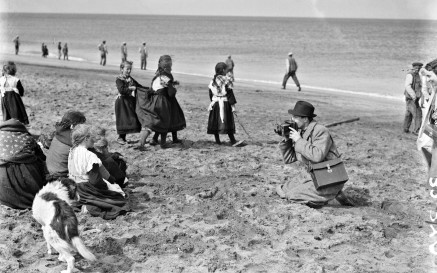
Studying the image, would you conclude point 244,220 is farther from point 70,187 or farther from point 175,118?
point 175,118

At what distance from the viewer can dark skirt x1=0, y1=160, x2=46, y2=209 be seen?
6.27 meters

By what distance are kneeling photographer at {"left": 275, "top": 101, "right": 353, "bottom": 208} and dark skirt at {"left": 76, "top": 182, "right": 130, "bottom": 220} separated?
221cm

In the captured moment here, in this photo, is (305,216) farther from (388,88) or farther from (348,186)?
(388,88)

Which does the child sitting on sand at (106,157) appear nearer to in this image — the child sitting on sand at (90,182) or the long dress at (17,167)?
the child sitting on sand at (90,182)

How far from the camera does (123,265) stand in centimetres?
503

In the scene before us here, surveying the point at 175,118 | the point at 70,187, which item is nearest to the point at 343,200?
the point at 70,187

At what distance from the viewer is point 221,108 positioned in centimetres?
940

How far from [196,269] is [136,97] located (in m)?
5.03

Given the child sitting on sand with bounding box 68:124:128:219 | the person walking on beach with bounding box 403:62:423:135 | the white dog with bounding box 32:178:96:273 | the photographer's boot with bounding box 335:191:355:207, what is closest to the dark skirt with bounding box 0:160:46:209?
the child sitting on sand with bounding box 68:124:128:219

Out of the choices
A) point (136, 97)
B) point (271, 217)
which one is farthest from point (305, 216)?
point (136, 97)

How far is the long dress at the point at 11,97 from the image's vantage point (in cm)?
1047

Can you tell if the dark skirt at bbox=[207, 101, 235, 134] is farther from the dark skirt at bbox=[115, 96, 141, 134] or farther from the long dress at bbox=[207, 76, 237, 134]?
the dark skirt at bbox=[115, 96, 141, 134]

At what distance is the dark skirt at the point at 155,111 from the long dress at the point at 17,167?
2.91 m

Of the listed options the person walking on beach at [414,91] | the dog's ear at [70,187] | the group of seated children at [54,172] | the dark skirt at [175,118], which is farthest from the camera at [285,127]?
the person walking on beach at [414,91]
